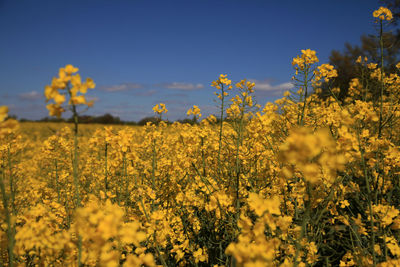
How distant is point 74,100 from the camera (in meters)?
1.37

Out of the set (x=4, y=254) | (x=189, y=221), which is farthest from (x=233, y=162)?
(x=4, y=254)

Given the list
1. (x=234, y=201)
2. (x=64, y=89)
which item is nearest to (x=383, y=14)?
(x=234, y=201)

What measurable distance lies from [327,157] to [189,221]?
2200 millimetres

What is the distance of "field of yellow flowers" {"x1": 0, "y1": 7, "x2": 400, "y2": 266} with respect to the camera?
1.28 m

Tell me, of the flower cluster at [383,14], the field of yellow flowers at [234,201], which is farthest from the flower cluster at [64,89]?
the flower cluster at [383,14]

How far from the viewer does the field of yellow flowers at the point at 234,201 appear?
128 centimetres

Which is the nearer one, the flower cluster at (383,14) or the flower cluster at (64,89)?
the flower cluster at (64,89)

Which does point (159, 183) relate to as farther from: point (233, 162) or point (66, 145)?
point (66, 145)

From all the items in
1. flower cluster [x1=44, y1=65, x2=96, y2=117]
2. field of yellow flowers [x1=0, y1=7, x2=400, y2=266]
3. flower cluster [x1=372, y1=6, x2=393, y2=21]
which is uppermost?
flower cluster [x1=372, y1=6, x2=393, y2=21]

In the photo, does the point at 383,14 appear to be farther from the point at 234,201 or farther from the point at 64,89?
the point at 64,89

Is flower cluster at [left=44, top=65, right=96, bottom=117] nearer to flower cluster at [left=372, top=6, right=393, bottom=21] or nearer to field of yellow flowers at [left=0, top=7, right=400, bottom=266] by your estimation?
field of yellow flowers at [left=0, top=7, right=400, bottom=266]

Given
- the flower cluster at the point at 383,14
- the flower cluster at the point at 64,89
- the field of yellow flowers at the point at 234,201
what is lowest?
the field of yellow flowers at the point at 234,201

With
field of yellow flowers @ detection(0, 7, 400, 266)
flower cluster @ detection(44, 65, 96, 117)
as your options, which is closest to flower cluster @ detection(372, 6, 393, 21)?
field of yellow flowers @ detection(0, 7, 400, 266)

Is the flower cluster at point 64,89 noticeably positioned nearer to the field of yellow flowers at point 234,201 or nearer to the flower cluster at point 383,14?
the field of yellow flowers at point 234,201
